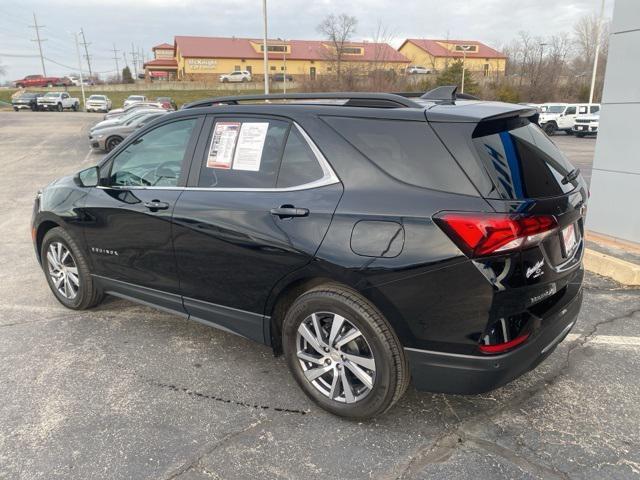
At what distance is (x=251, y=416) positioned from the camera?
117 inches

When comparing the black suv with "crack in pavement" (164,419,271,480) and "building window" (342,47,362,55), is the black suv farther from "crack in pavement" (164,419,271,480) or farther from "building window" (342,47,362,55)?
"building window" (342,47,362,55)

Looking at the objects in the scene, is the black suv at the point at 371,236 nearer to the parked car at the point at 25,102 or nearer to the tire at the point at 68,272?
the tire at the point at 68,272

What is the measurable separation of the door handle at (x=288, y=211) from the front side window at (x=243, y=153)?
7.0 inches

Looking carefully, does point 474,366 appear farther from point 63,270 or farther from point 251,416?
point 63,270

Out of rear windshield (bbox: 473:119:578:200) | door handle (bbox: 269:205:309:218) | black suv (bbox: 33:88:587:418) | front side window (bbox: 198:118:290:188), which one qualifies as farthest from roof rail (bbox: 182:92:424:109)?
door handle (bbox: 269:205:309:218)

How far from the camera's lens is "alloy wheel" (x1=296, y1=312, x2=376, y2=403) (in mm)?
2748

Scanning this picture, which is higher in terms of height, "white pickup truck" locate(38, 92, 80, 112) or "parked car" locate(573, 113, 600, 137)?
"white pickup truck" locate(38, 92, 80, 112)

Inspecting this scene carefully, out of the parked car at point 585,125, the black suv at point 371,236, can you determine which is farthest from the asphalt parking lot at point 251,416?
the parked car at point 585,125

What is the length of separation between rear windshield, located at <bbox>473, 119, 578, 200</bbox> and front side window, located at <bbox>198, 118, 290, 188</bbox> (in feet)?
3.79

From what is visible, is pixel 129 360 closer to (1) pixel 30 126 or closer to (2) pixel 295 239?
(2) pixel 295 239

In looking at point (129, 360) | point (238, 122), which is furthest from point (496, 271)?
point (129, 360)

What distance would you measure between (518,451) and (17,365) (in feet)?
10.6

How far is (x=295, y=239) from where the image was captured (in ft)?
9.26

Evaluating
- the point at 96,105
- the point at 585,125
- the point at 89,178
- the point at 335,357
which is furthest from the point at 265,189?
the point at 96,105
